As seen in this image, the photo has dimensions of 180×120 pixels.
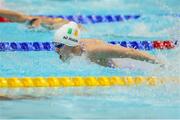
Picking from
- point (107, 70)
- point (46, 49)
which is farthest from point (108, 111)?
point (46, 49)

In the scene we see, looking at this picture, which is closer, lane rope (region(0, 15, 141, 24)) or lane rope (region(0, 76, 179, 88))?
lane rope (region(0, 76, 179, 88))

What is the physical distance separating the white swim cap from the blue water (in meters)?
0.43

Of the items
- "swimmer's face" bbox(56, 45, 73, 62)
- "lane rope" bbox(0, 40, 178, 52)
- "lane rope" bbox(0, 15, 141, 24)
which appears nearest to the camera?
"swimmer's face" bbox(56, 45, 73, 62)

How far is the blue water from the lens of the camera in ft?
12.4

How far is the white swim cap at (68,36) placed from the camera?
4.30 m

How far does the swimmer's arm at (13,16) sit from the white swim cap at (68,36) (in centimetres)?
146

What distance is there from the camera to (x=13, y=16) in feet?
19.4

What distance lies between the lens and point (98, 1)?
6.91m

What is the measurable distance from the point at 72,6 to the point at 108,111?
319cm

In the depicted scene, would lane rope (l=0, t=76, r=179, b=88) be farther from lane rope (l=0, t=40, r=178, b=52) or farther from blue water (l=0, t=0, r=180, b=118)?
lane rope (l=0, t=40, r=178, b=52)

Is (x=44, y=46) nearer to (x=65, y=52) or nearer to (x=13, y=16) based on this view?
(x=13, y=16)

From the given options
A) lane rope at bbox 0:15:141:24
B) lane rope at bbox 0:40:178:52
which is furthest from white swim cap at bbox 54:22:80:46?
lane rope at bbox 0:15:141:24

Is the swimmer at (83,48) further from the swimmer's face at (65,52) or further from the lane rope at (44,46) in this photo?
the lane rope at (44,46)

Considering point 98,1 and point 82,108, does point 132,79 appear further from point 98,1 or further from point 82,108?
point 98,1
